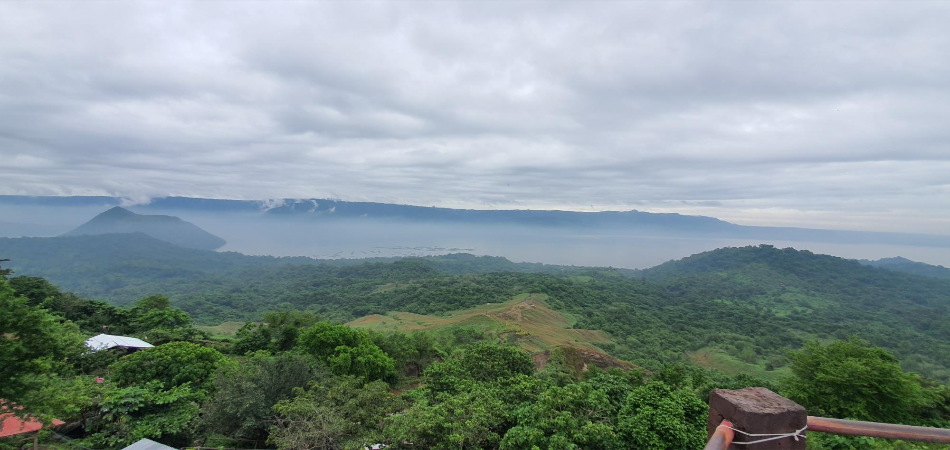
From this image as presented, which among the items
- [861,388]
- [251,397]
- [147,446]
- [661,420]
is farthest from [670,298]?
[147,446]

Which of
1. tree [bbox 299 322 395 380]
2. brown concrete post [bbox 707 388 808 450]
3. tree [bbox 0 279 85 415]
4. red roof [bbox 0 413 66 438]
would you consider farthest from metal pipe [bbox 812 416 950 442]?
tree [bbox 299 322 395 380]

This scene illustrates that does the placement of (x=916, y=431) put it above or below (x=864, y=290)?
above

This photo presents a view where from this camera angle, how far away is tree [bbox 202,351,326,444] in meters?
13.4

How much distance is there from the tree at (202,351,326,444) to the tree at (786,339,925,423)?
24.0m

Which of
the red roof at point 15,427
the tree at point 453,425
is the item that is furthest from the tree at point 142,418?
the tree at point 453,425

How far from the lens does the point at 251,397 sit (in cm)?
1351

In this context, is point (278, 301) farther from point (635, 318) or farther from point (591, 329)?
point (635, 318)

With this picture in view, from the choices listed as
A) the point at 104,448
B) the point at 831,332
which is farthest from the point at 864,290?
the point at 104,448

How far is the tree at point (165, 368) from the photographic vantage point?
50.5 feet

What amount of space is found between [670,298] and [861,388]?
83.1 meters

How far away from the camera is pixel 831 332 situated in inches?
Result: 2680

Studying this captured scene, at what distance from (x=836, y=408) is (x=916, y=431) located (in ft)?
72.8

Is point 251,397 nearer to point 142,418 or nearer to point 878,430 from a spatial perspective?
point 142,418

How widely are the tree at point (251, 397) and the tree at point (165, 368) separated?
1402 millimetres
